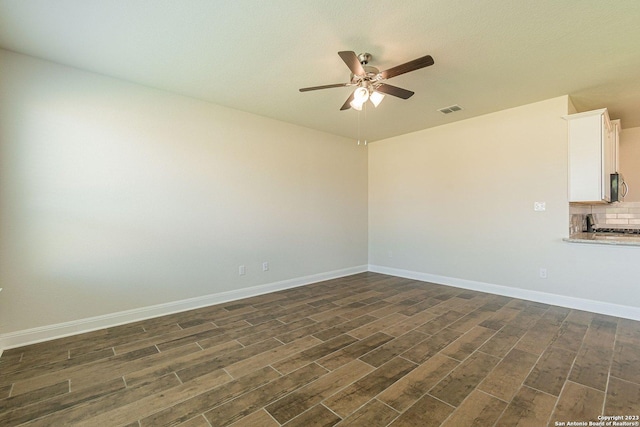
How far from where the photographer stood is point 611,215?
4461 millimetres

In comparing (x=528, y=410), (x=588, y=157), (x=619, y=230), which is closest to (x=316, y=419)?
(x=528, y=410)

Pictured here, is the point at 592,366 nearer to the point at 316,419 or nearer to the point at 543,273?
the point at 543,273

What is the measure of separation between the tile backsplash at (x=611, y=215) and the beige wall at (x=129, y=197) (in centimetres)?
414

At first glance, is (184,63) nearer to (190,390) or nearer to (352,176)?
(190,390)

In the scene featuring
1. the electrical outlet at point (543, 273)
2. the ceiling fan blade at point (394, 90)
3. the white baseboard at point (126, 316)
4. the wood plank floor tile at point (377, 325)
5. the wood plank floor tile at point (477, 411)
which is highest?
the ceiling fan blade at point (394, 90)

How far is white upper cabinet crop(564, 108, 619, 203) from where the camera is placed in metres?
3.40

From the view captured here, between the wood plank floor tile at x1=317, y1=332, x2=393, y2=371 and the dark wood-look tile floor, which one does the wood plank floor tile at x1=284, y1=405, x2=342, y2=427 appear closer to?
the dark wood-look tile floor

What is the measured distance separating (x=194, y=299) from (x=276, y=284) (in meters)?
1.22

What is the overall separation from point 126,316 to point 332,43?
350 centimetres

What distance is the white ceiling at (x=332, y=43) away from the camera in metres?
A: 2.09

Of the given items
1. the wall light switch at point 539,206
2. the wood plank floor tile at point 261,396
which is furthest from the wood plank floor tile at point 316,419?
the wall light switch at point 539,206

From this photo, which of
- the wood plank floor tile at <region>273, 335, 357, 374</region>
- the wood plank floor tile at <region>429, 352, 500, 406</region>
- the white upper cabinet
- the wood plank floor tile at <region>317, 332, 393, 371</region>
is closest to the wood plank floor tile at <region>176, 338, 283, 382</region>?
the wood plank floor tile at <region>273, 335, 357, 374</region>

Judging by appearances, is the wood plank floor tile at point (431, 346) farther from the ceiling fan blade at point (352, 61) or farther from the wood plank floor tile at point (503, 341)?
the ceiling fan blade at point (352, 61)

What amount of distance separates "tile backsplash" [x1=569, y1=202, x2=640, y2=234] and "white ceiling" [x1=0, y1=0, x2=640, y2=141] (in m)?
1.60
